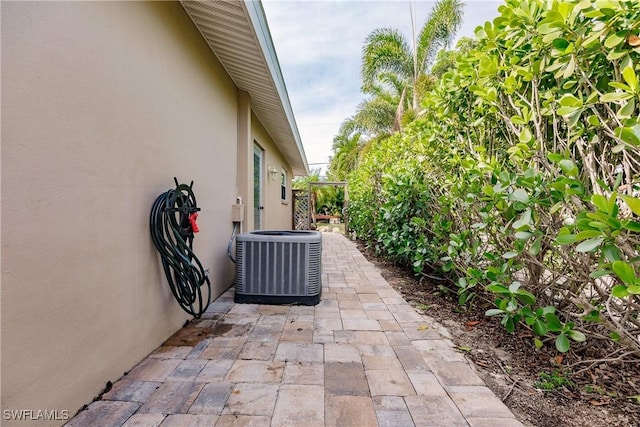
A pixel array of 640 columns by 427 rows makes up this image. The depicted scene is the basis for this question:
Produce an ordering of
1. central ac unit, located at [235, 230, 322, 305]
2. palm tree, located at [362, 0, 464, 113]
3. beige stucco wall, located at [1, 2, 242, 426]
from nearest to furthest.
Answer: beige stucco wall, located at [1, 2, 242, 426]
central ac unit, located at [235, 230, 322, 305]
palm tree, located at [362, 0, 464, 113]

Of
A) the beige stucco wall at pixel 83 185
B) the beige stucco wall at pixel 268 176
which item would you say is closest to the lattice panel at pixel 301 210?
the beige stucco wall at pixel 268 176

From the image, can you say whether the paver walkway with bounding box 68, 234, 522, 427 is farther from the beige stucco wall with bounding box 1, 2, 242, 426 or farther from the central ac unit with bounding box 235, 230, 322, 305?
the central ac unit with bounding box 235, 230, 322, 305

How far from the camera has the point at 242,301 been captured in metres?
3.32

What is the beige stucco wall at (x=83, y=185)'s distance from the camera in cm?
121

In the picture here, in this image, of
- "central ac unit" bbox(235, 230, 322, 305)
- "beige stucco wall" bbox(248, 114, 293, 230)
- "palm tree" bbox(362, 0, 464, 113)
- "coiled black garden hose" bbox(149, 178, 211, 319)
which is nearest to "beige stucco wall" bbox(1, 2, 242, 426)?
"coiled black garden hose" bbox(149, 178, 211, 319)

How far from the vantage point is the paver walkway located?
58.9 inches

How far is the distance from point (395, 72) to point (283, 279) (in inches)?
449

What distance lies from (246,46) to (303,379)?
2944mm

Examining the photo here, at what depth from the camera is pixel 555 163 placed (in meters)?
1.94

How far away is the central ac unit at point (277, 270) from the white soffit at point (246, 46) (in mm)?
1870

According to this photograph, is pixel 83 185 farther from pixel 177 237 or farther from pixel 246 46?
pixel 246 46

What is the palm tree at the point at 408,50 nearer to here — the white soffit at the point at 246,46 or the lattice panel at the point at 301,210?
the lattice panel at the point at 301,210

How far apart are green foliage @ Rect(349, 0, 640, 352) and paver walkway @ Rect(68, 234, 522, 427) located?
56cm

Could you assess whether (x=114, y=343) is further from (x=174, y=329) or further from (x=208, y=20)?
(x=208, y=20)
